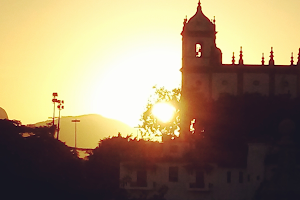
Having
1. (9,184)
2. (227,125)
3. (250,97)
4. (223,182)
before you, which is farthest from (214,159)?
(9,184)

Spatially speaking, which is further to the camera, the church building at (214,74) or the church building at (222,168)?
the church building at (214,74)

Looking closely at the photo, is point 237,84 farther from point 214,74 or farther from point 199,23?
point 199,23

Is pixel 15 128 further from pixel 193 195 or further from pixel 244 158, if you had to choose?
pixel 244 158

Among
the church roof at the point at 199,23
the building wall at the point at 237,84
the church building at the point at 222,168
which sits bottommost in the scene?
the church building at the point at 222,168

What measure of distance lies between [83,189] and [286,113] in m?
21.2

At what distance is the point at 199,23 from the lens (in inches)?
2537

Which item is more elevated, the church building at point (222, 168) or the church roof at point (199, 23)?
the church roof at point (199, 23)

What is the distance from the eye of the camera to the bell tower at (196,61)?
62.6 m

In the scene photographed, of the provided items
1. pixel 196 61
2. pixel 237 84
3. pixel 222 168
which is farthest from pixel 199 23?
pixel 222 168

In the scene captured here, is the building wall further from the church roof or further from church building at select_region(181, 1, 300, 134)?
the church roof

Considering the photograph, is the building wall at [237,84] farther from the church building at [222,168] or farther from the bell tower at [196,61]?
the church building at [222,168]

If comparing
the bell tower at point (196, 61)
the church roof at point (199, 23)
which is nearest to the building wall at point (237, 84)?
the bell tower at point (196, 61)

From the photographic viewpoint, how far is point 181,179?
174ft

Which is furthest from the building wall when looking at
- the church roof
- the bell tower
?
the church roof
